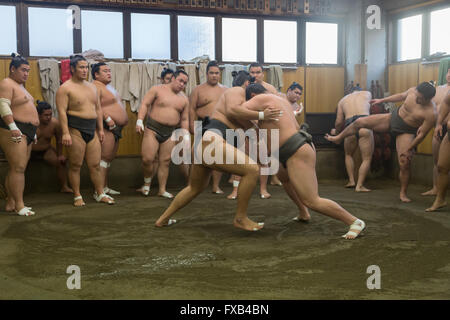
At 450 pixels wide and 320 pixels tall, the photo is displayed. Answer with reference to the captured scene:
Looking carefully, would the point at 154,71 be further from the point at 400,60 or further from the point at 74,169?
the point at 400,60

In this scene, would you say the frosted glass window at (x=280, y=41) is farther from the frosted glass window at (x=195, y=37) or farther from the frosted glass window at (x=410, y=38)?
the frosted glass window at (x=410, y=38)

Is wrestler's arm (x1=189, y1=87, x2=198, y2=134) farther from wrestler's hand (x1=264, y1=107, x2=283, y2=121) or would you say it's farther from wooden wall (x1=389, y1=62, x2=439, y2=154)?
wooden wall (x1=389, y1=62, x2=439, y2=154)

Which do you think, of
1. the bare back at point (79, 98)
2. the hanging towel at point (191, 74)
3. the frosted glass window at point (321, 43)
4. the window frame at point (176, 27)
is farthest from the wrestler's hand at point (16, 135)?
the frosted glass window at point (321, 43)

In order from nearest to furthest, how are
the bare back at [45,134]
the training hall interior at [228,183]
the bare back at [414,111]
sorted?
the training hall interior at [228,183] < the bare back at [414,111] < the bare back at [45,134]

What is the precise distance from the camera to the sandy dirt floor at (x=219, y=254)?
6.66ft

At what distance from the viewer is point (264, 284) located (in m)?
2.11

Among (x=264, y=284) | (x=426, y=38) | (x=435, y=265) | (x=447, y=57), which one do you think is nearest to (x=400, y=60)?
(x=426, y=38)

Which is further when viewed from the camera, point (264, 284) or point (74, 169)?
point (74, 169)

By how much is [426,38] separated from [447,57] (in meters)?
0.59

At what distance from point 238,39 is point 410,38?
7.77ft

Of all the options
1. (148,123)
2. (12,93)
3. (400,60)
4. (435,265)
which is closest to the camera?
(435,265)

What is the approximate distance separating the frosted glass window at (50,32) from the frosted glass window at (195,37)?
1.43m

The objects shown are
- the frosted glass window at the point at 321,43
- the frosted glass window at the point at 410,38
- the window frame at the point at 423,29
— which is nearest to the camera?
the window frame at the point at 423,29

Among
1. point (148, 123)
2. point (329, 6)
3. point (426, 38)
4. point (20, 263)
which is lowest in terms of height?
point (20, 263)
